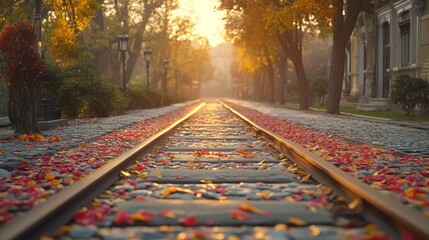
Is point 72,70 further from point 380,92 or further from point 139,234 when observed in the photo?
point 380,92

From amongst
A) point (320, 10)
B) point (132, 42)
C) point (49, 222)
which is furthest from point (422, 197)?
point (132, 42)

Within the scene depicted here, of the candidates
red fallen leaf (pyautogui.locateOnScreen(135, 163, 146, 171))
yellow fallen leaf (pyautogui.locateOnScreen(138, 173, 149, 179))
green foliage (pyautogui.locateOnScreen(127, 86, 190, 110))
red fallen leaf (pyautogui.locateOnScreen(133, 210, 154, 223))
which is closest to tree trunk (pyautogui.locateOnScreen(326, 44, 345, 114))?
green foliage (pyautogui.locateOnScreen(127, 86, 190, 110))

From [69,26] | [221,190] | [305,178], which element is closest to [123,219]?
[221,190]

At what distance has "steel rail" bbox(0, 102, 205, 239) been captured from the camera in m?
2.86

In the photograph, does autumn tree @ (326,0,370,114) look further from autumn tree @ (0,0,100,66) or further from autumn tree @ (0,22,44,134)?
autumn tree @ (0,22,44,134)

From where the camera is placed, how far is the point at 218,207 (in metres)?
3.69

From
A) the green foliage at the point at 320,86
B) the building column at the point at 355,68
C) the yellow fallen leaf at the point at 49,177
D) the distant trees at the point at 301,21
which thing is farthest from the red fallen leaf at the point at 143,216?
the green foliage at the point at 320,86

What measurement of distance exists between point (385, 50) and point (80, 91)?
19481 mm

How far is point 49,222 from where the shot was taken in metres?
3.21

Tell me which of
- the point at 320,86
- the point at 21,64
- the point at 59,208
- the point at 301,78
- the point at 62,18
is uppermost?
the point at 62,18

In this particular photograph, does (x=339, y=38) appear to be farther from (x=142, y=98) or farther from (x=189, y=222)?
(x=189, y=222)

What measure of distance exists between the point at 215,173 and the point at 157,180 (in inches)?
29.1

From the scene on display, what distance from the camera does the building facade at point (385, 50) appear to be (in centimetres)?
2245

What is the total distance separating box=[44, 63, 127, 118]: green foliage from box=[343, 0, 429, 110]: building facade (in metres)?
13.9
